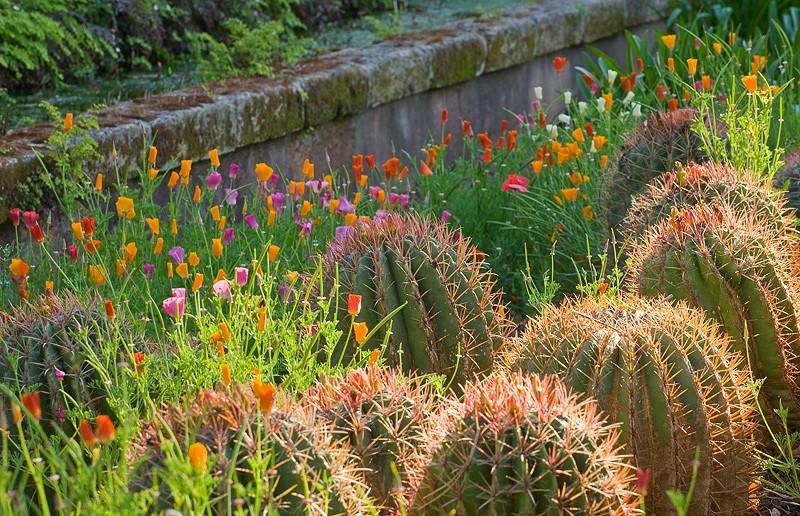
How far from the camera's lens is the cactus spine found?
3.92 m

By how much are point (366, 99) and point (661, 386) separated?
3.67 meters

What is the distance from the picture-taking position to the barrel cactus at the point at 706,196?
10.6 feet

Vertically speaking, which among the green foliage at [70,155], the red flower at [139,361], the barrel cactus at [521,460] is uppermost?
the barrel cactus at [521,460]

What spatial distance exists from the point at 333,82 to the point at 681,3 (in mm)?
3193

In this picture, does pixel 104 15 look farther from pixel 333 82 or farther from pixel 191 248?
pixel 191 248

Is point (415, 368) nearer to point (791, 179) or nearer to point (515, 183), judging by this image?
point (515, 183)

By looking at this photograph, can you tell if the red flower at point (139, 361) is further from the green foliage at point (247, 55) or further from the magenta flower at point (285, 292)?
the green foliage at point (247, 55)

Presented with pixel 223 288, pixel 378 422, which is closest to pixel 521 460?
pixel 378 422

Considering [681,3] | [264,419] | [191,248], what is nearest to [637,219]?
[191,248]

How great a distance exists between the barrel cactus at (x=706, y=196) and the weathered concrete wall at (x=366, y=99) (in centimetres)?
187

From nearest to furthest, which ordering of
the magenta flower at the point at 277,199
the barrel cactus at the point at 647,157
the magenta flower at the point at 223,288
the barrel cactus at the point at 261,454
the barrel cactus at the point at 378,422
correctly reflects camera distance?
the barrel cactus at the point at 261,454 → the barrel cactus at the point at 378,422 → the magenta flower at the point at 223,288 → the magenta flower at the point at 277,199 → the barrel cactus at the point at 647,157

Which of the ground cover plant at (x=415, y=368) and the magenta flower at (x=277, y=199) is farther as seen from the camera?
the magenta flower at (x=277, y=199)

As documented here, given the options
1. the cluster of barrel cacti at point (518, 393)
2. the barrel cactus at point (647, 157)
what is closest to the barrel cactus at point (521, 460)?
the cluster of barrel cacti at point (518, 393)

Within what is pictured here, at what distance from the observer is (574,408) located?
196 cm
